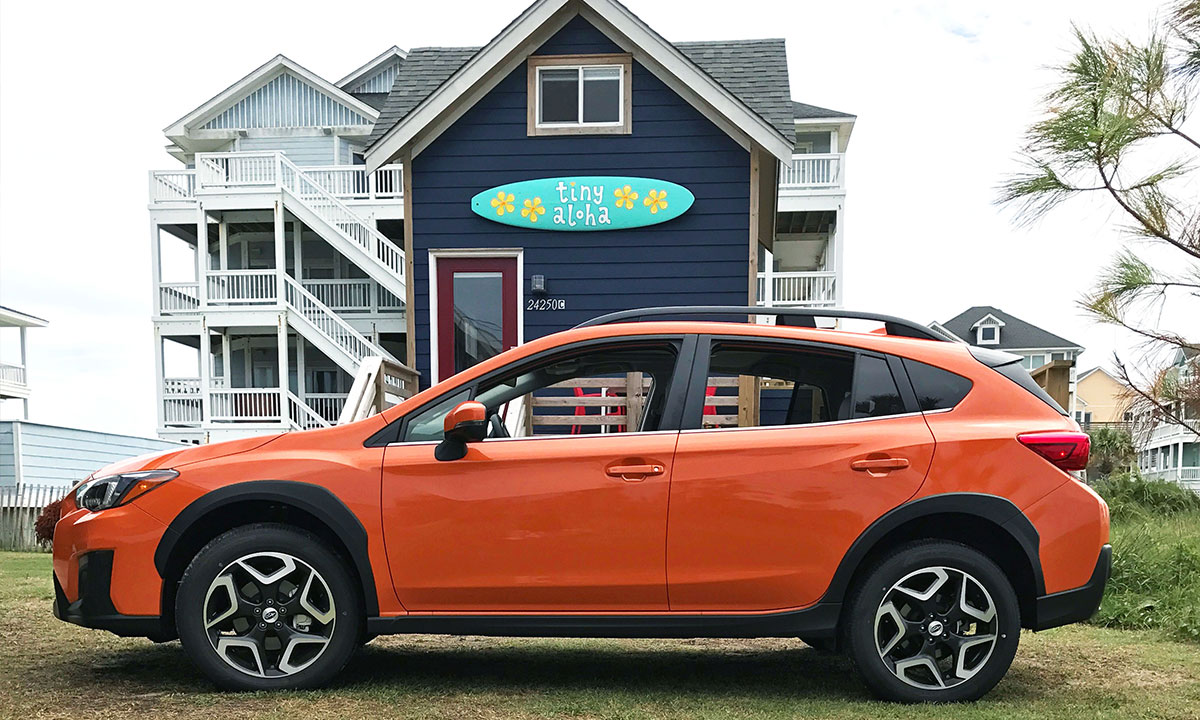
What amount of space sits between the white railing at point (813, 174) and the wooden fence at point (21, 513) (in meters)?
16.8

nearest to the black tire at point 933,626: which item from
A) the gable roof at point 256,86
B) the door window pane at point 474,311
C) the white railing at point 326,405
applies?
the door window pane at point 474,311

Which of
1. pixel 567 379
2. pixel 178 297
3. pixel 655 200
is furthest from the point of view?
pixel 178 297

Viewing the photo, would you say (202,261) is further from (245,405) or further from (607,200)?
(607,200)

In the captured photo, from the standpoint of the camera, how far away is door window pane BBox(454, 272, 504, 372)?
41.4ft

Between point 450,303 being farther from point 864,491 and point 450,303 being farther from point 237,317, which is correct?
point 237,317

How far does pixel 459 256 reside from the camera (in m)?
12.6

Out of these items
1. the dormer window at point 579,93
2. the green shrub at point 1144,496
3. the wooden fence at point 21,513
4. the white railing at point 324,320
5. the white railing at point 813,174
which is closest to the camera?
the green shrub at point 1144,496

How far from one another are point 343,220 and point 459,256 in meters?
11.7

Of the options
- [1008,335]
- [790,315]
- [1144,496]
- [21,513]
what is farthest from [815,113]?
[1008,335]

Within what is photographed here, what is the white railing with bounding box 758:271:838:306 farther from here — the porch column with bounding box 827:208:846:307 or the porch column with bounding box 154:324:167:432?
the porch column with bounding box 154:324:167:432

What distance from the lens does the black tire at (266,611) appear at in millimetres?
4348

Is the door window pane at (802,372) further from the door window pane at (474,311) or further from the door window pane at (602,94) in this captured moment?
the door window pane at (602,94)

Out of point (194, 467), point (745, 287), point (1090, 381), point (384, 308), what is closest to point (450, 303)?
point (745, 287)

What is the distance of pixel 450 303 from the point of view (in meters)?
12.6
